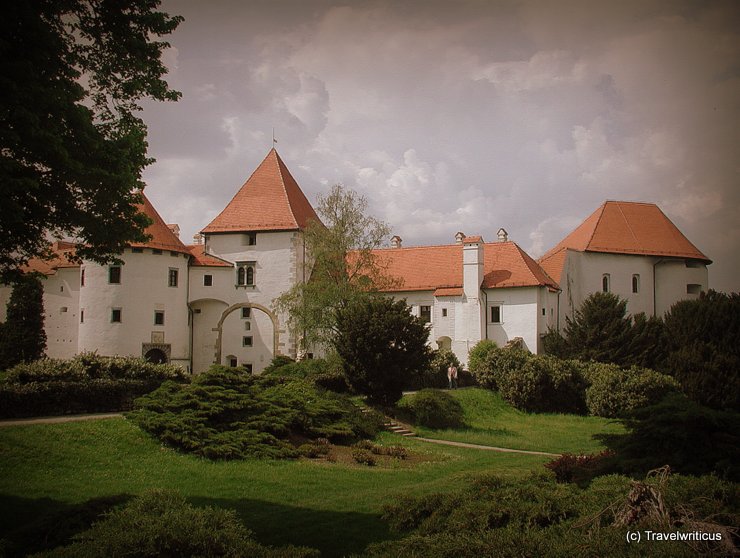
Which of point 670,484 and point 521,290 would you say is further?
point 521,290

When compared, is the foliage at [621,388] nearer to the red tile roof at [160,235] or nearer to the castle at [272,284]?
the castle at [272,284]

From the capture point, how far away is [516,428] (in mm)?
27531

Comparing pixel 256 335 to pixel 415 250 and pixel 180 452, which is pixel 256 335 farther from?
pixel 180 452

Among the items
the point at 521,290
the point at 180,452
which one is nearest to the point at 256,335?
the point at 521,290

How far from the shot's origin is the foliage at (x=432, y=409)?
24.7m

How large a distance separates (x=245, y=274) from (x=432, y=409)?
19.4 m

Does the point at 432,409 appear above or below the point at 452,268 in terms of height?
below

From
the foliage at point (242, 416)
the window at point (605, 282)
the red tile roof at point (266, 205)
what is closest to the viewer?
the foliage at point (242, 416)

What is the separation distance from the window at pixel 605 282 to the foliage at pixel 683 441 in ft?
116

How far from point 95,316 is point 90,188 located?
2717 centimetres

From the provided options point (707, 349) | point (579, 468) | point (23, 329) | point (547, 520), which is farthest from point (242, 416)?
point (23, 329)

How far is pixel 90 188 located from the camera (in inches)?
452

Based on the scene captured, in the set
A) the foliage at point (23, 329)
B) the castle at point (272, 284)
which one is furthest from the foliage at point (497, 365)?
the foliage at point (23, 329)

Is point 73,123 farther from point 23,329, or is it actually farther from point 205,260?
point 23,329
